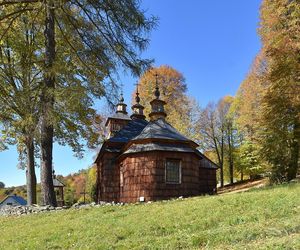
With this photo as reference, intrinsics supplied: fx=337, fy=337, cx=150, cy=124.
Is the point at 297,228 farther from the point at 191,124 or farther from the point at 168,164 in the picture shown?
the point at 191,124

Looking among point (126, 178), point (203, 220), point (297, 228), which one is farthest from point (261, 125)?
point (297, 228)

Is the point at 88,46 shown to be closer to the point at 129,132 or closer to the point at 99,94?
the point at 99,94

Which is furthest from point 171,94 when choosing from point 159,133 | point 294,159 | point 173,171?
point 294,159

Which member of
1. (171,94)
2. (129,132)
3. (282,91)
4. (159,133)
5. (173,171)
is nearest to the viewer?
(282,91)

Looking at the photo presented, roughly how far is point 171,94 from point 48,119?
73.6 feet

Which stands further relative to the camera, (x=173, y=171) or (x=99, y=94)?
(x=173, y=171)

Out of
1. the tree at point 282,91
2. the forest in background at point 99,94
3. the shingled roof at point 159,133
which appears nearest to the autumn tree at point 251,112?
the forest in background at point 99,94

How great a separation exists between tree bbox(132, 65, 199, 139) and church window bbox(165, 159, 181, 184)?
42.5 ft

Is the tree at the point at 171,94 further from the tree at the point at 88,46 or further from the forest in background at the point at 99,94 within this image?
the tree at the point at 88,46

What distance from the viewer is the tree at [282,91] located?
16.2 m

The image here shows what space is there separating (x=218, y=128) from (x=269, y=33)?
18517 mm

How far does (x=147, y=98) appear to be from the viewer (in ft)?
109

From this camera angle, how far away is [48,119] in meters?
12.9

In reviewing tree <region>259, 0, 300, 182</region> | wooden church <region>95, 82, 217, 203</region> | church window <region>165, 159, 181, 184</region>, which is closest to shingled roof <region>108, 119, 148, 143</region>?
wooden church <region>95, 82, 217, 203</region>
